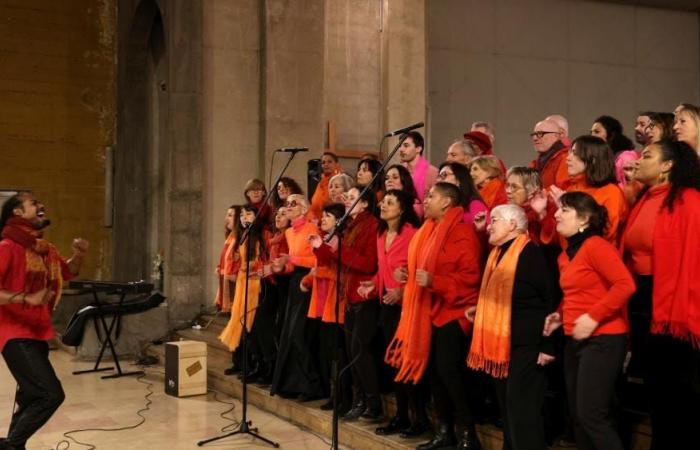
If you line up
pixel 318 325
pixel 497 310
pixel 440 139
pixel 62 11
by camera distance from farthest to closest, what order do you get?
1. pixel 62 11
2. pixel 440 139
3. pixel 318 325
4. pixel 497 310

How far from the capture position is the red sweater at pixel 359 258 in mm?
5070

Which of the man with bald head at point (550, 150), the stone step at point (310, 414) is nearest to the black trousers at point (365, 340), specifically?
the stone step at point (310, 414)

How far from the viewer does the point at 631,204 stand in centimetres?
405

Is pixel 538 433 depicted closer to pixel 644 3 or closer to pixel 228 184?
pixel 228 184

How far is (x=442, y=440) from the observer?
14.3ft

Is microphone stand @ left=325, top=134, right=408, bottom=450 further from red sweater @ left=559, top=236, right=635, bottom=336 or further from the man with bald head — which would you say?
red sweater @ left=559, top=236, right=635, bottom=336

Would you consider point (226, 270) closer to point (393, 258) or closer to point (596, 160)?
point (393, 258)

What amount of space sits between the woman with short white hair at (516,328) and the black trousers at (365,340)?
3.99 ft

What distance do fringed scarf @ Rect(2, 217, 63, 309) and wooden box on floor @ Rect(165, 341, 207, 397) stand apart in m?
2.22

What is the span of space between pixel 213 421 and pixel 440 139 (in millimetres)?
7517

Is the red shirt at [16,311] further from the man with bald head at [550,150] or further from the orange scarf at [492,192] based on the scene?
the man with bald head at [550,150]

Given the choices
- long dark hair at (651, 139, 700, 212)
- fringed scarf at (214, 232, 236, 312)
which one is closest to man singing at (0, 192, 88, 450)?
fringed scarf at (214, 232, 236, 312)

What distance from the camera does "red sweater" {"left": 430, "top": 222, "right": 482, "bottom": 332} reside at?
421cm

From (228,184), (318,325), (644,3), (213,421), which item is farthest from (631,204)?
(644,3)
